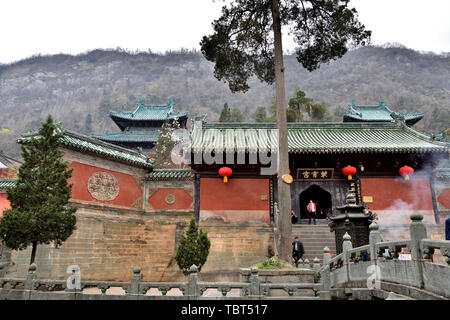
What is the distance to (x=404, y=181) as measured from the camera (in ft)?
46.7

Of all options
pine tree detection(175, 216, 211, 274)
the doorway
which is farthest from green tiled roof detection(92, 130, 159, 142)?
pine tree detection(175, 216, 211, 274)

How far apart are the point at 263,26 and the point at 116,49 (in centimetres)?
9692

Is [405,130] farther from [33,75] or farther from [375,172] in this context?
[33,75]

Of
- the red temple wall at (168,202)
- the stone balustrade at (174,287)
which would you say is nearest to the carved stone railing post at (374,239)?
the stone balustrade at (174,287)

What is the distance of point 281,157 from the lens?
9.43 metres

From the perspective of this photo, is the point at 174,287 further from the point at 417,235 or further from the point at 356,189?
the point at 356,189

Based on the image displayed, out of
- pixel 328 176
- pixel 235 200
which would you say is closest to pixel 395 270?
pixel 235 200

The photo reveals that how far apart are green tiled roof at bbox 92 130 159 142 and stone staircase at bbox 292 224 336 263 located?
20.9m

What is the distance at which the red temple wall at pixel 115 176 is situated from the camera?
11.5 meters

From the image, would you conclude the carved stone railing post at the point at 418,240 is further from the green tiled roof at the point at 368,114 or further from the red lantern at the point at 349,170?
the green tiled roof at the point at 368,114

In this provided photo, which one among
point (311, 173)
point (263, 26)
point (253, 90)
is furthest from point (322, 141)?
point (253, 90)

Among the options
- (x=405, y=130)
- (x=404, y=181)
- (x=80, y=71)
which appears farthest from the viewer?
(x=80, y=71)

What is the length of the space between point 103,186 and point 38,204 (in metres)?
3.96

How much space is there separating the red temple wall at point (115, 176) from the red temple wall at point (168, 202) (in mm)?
696
